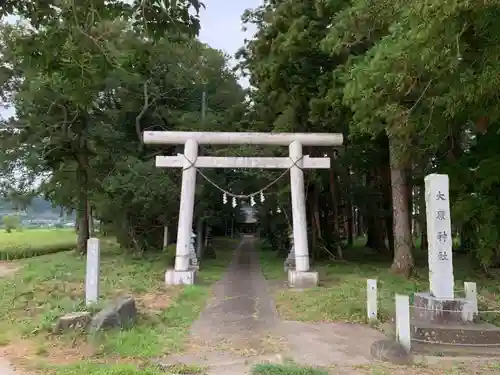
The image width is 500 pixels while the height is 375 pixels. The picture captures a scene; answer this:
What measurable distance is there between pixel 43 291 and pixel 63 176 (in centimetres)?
1294

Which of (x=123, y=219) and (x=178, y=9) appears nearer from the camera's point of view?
(x=178, y=9)

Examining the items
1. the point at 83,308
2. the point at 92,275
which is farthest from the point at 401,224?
the point at 83,308

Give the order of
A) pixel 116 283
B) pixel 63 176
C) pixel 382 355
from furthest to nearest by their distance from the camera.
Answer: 1. pixel 63 176
2. pixel 116 283
3. pixel 382 355

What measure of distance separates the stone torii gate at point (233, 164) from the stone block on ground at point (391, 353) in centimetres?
706

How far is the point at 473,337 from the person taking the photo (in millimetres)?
6516

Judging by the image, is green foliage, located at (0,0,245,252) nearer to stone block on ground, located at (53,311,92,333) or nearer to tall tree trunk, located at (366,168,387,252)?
tall tree trunk, located at (366,168,387,252)

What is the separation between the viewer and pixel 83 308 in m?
8.17

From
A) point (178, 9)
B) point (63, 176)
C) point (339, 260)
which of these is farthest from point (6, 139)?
point (178, 9)

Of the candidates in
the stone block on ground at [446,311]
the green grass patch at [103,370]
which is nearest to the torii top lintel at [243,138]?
the stone block on ground at [446,311]

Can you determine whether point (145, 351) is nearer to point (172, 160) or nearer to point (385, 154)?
point (172, 160)

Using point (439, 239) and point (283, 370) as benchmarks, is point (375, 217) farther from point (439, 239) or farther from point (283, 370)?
point (283, 370)

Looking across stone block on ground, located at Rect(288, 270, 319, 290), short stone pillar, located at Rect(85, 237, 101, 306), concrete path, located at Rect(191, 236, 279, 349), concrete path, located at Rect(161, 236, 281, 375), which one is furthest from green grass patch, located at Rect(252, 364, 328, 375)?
stone block on ground, located at Rect(288, 270, 319, 290)

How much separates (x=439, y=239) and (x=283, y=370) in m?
3.84

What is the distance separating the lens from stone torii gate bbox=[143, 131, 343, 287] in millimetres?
13281
